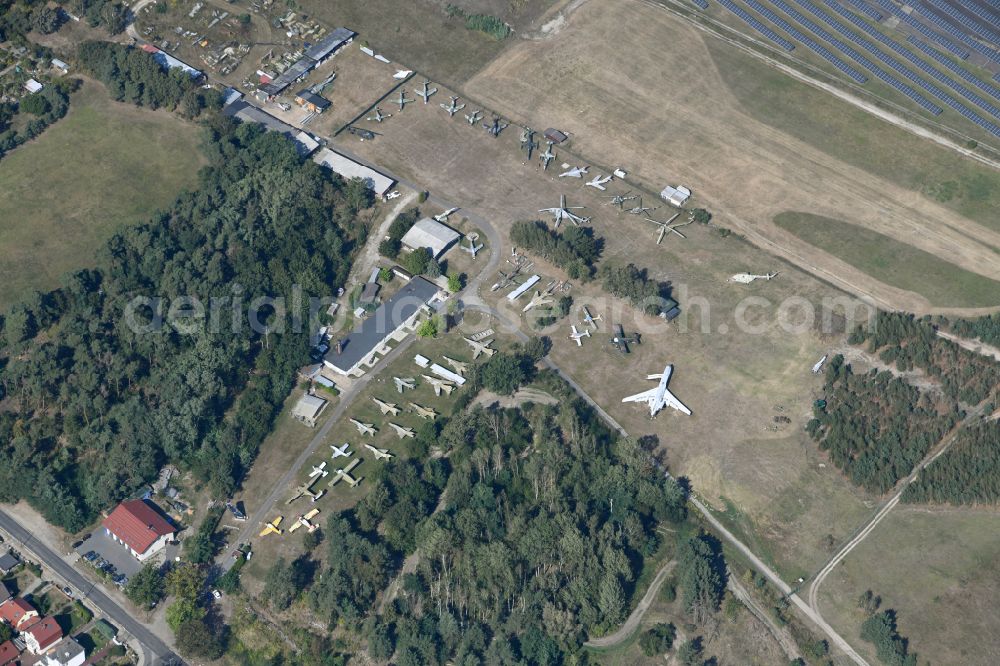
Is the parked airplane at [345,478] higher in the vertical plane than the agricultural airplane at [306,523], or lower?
higher

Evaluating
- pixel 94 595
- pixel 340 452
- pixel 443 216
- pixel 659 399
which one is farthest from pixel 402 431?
pixel 94 595

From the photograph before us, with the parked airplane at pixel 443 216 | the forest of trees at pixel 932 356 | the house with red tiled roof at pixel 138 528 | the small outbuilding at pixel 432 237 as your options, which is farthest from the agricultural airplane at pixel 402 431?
the forest of trees at pixel 932 356

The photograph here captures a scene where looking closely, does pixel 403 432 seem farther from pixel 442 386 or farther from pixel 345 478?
pixel 345 478

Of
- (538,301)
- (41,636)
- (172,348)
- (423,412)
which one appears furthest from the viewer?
(538,301)

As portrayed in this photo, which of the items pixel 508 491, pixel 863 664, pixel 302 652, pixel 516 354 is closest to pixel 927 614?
pixel 863 664

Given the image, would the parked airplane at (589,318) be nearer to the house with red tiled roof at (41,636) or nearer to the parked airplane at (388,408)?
the parked airplane at (388,408)
